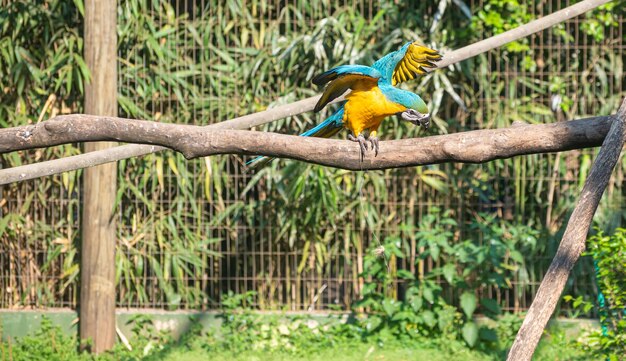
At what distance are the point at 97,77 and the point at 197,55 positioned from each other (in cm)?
77

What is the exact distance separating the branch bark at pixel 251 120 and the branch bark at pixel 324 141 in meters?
0.45

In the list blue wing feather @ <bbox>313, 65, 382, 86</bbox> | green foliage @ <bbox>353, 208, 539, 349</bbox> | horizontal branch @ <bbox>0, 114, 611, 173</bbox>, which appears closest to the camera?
horizontal branch @ <bbox>0, 114, 611, 173</bbox>

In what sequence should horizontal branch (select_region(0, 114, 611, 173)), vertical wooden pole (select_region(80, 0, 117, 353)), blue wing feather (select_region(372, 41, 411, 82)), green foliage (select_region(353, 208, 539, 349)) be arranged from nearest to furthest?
horizontal branch (select_region(0, 114, 611, 173)) < blue wing feather (select_region(372, 41, 411, 82)) < vertical wooden pole (select_region(80, 0, 117, 353)) < green foliage (select_region(353, 208, 539, 349))

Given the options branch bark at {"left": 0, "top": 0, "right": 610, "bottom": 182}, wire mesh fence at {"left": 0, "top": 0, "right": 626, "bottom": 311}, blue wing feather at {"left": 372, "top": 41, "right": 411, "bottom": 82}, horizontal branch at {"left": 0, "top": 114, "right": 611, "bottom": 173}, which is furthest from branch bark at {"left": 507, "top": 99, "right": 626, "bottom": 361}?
wire mesh fence at {"left": 0, "top": 0, "right": 626, "bottom": 311}

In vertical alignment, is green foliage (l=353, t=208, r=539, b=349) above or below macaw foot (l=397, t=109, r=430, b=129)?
below

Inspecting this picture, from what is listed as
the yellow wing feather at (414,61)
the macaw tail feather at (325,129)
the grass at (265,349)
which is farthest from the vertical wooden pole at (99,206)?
the yellow wing feather at (414,61)

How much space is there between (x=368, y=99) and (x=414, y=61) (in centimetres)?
43

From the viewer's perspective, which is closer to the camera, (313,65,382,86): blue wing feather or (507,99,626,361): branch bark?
(507,99,626,361): branch bark

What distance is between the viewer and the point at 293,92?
487cm

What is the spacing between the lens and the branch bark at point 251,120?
10.1 ft

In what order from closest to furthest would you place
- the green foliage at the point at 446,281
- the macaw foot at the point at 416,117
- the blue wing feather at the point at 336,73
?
→ 1. the blue wing feather at the point at 336,73
2. the macaw foot at the point at 416,117
3. the green foliage at the point at 446,281

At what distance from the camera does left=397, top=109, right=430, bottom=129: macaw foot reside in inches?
106

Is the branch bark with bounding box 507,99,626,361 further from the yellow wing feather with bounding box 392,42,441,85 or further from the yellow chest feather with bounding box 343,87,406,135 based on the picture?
the yellow wing feather with bounding box 392,42,441,85

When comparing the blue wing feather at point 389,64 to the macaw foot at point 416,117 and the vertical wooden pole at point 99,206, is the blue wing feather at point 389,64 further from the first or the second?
the vertical wooden pole at point 99,206
